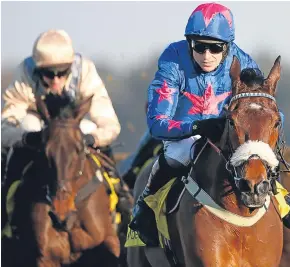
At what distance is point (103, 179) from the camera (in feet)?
43.2

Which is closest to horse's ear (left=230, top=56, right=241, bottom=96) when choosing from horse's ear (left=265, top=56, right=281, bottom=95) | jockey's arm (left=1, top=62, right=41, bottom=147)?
horse's ear (left=265, top=56, right=281, bottom=95)

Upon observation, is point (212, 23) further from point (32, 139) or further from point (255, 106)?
point (32, 139)

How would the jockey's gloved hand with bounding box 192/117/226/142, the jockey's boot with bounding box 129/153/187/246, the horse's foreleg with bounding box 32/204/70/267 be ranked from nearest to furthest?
the jockey's gloved hand with bounding box 192/117/226/142 → the jockey's boot with bounding box 129/153/187/246 → the horse's foreleg with bounding box 32/204/70/267

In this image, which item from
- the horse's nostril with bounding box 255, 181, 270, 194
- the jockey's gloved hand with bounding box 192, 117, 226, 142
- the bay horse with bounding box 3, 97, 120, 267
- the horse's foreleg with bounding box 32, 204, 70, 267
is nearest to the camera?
the horse's nostril with bounding box 255, 181, 270, 194

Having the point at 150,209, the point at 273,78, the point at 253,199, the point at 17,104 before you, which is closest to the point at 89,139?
the point at 17,104

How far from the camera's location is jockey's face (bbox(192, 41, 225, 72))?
8828 millimetres

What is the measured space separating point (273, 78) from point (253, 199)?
2.77ft

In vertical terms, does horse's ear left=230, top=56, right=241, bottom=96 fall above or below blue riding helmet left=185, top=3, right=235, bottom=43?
below

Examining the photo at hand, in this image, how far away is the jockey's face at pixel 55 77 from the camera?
43.5 ft

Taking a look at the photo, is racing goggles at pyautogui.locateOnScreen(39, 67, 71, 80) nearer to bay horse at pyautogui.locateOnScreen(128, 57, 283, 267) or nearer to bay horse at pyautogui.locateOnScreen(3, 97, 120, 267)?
bay horse at pyautogui.locateOnScreen(3, 97, 120, 267)

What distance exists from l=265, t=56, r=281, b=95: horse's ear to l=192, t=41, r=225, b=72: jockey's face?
2.21 ft

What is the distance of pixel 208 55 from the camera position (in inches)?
349

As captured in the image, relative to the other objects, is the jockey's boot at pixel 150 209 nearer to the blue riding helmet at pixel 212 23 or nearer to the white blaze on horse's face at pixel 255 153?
the blue riding helmet at pixel 212 23

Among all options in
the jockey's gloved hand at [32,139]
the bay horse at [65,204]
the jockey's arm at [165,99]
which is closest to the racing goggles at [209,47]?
the jockey's arm at [165,99]
